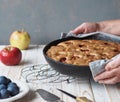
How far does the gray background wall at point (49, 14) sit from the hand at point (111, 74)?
715 millimetres

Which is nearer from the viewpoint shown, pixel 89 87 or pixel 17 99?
pixel 17 99

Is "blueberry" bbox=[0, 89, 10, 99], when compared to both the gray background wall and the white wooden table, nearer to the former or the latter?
the white wooden table

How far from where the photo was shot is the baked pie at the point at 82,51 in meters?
1.20

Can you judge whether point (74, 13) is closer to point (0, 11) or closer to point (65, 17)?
point (65, 17)

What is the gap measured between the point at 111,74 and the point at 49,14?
77 cm

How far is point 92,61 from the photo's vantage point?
1176 millimetres

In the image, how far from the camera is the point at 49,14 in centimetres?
177

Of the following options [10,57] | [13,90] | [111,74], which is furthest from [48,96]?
[10,57]

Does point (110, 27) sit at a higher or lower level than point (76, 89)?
higher

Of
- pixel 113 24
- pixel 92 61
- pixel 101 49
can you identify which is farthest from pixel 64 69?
pixel 113 24

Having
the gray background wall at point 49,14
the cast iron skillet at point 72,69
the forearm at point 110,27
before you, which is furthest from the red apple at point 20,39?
the cast iron skillet at point 72,69

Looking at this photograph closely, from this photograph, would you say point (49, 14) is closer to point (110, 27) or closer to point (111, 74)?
point (110, 27)

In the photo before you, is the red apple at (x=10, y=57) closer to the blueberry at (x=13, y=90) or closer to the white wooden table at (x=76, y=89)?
the white wooden table at (x=76, y=89)

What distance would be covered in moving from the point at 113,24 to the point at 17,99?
0.71m
